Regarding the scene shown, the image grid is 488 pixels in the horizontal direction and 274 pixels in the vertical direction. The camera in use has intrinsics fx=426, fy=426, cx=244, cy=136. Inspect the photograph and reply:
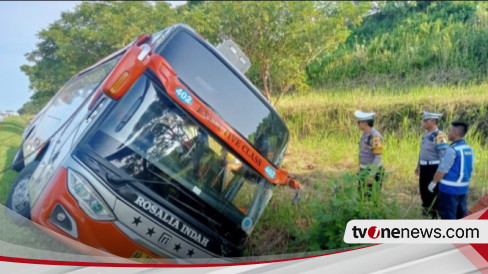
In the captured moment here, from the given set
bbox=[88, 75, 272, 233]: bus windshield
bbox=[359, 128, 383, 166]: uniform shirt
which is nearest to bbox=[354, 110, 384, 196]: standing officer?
bbox=[359, 128, 383, 166]: uniform shirt

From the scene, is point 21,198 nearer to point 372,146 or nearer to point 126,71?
point 126,71

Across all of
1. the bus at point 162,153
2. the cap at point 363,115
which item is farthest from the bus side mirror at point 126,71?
the cap at point 363,115

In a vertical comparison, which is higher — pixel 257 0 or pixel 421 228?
pixel 257 0

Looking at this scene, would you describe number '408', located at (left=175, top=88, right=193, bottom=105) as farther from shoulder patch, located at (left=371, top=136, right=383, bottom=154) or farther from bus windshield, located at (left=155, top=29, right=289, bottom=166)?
shoulder patch, located at (left=371, top=136, right=383, bottom=154)

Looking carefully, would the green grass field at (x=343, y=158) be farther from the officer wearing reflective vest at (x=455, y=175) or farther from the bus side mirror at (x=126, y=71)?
the bus side mirror at (x=126, y=71)

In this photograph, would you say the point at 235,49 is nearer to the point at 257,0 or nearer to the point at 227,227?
the point at 257,0

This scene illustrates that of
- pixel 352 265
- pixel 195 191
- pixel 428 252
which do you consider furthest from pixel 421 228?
pixel 195 191
